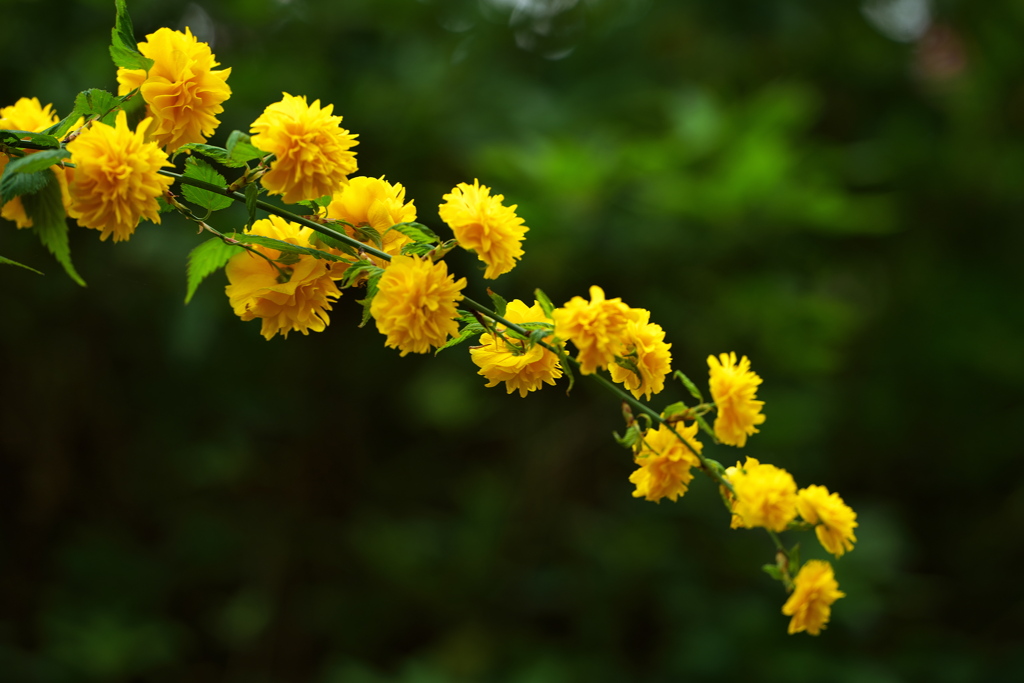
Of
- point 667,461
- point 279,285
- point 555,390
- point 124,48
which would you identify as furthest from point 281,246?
point 555,390

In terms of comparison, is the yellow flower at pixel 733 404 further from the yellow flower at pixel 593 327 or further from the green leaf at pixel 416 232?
the green leaf at pixel 416 232

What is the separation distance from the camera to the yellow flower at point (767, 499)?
0.44 metres

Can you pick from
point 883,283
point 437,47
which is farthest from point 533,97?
point 883,283

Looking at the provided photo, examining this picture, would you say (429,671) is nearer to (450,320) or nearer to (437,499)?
(437,499)

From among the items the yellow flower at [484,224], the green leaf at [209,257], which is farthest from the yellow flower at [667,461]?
the green leaf at [209,257]

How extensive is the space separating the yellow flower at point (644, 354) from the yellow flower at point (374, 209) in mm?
142

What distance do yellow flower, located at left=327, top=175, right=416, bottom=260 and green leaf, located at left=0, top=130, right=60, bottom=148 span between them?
144 millimetres

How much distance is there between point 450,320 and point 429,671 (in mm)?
1597

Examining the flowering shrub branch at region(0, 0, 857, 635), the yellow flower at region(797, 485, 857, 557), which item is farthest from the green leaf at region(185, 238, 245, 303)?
the yellow flower at region(797, 485, 857, 557)

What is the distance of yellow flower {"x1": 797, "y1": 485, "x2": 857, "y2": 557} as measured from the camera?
0.46 meters

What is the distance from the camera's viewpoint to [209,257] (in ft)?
1.48

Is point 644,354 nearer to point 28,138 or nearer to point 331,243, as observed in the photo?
point 331,243

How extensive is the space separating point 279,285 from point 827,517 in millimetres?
341

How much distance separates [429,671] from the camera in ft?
5.95
